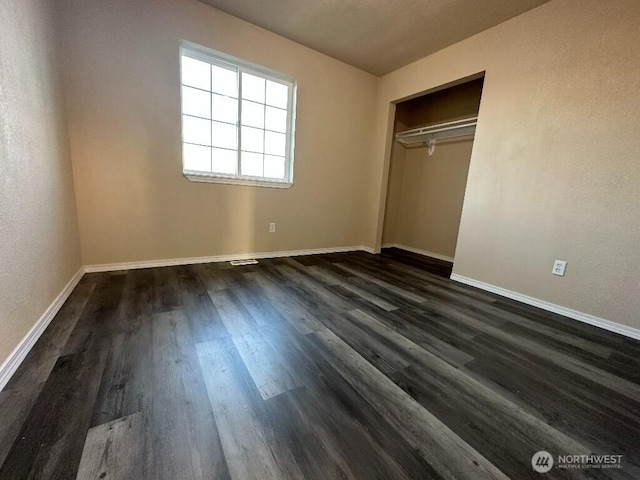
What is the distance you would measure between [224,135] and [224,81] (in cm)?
55

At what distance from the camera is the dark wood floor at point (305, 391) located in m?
0.80

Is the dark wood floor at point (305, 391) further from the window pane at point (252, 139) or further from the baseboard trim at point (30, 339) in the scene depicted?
the window pane at point (252, 139)

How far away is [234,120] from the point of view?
282 cm

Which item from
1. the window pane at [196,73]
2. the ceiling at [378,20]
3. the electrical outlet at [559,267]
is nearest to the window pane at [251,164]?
the window pane at [196,73]

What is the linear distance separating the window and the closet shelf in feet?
6.28

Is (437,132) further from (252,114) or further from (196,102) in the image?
(196,102)

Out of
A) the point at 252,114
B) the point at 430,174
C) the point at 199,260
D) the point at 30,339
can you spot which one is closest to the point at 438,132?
the point at 430,174

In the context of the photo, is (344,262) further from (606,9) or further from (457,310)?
(606,9)

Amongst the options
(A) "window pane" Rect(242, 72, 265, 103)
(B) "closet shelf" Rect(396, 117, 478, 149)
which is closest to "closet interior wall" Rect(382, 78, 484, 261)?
(B) "closet shelf" Rect(396, 117, 478, 149)

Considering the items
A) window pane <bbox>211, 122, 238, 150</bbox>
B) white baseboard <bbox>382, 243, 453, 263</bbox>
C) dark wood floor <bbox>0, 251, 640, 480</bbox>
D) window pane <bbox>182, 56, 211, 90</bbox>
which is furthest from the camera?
white baseboard <bbox>382, 243, 453, 263</bbox>

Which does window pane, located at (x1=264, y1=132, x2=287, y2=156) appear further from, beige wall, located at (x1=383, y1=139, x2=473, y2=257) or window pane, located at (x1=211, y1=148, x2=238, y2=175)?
beige wall, located at (x1=383, y1=139, x2=473, y2=257)

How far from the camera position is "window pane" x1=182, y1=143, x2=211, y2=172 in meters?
2.61

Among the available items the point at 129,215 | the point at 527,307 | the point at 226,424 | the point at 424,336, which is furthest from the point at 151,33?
the point at 527,307

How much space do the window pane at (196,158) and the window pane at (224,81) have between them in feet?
2.09
